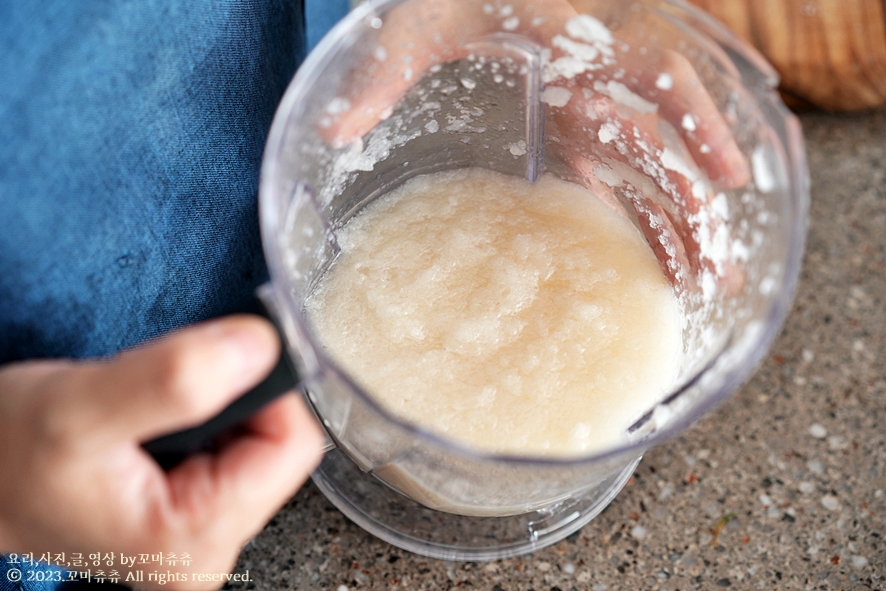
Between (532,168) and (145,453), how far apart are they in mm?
460

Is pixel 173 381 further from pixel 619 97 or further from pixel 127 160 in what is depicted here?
pixel 619 97

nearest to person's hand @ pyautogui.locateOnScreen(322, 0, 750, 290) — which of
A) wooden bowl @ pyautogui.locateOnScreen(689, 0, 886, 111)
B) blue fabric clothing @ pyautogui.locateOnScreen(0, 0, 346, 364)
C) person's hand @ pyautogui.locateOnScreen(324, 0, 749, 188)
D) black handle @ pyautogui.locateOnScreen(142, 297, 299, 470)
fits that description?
person's hand @ pyautogui.locateOnScreen(324, 0, 749, 188)

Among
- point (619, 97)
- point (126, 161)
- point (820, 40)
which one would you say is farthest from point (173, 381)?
point (820, 40)

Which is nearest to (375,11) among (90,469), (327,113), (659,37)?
(327,113)

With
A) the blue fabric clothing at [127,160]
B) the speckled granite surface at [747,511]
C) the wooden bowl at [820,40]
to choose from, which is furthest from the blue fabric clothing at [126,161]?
the wooden bowl at [820,40]

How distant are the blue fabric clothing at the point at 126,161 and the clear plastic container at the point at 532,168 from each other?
0.09 m

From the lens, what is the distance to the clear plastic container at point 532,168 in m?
0.49

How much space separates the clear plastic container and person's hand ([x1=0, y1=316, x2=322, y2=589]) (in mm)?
42

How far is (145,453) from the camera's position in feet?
1.47

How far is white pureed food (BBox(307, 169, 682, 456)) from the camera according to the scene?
610 mm

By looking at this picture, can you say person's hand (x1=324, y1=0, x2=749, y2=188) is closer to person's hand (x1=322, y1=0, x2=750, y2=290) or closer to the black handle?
person's hand (x1=322, y1=0, x2=750, y2=290)

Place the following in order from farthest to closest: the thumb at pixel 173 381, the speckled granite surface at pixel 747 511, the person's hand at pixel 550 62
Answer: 1. the speckled granite surface at pixel 747 511
2. the person's hand at pixel 550 62
3. the thumb at pixel 173 381

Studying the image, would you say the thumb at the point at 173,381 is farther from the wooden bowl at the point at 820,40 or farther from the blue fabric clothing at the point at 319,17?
the wooden bowl at the point at 820,40

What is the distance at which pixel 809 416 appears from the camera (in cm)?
77
